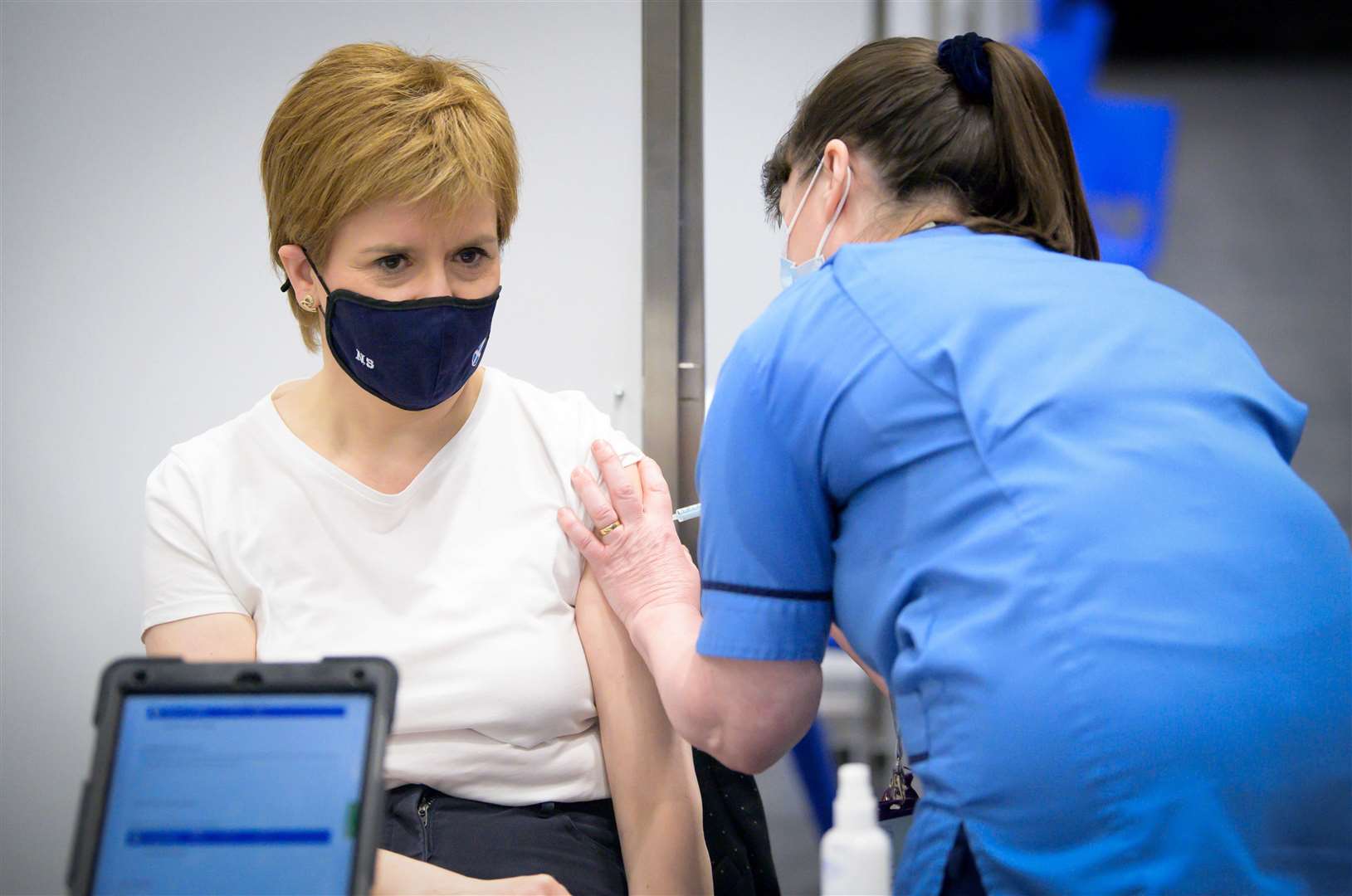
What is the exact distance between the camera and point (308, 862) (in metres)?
0.76

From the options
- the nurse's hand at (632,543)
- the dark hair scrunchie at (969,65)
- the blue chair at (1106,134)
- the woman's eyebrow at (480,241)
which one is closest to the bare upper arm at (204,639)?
the nurse's hand at (632,543)

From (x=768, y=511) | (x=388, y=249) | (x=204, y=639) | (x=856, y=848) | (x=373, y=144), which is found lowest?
(x=204, y=639)

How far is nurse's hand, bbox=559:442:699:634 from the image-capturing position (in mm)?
1386

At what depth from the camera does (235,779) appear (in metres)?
0.77

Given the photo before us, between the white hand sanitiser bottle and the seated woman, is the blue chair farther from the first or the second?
the white hand sanitiser bottle

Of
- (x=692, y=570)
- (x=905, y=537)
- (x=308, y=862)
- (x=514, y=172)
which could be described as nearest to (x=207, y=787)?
(x=308, y=862)

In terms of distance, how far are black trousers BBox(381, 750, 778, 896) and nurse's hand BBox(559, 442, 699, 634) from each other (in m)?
0.26

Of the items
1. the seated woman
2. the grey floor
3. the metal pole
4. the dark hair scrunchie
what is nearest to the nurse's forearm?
the seated woman

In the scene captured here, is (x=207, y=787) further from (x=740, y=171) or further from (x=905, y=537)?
(x=740, y=171)

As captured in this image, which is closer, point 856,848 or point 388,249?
point 856,848

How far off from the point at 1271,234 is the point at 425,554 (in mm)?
1868

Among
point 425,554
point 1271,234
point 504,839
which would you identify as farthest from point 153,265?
point 1271,234

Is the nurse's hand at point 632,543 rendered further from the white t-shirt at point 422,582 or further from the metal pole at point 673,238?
the metal pole at point 673,238

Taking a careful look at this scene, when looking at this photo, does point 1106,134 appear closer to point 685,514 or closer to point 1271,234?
point 1271,234
